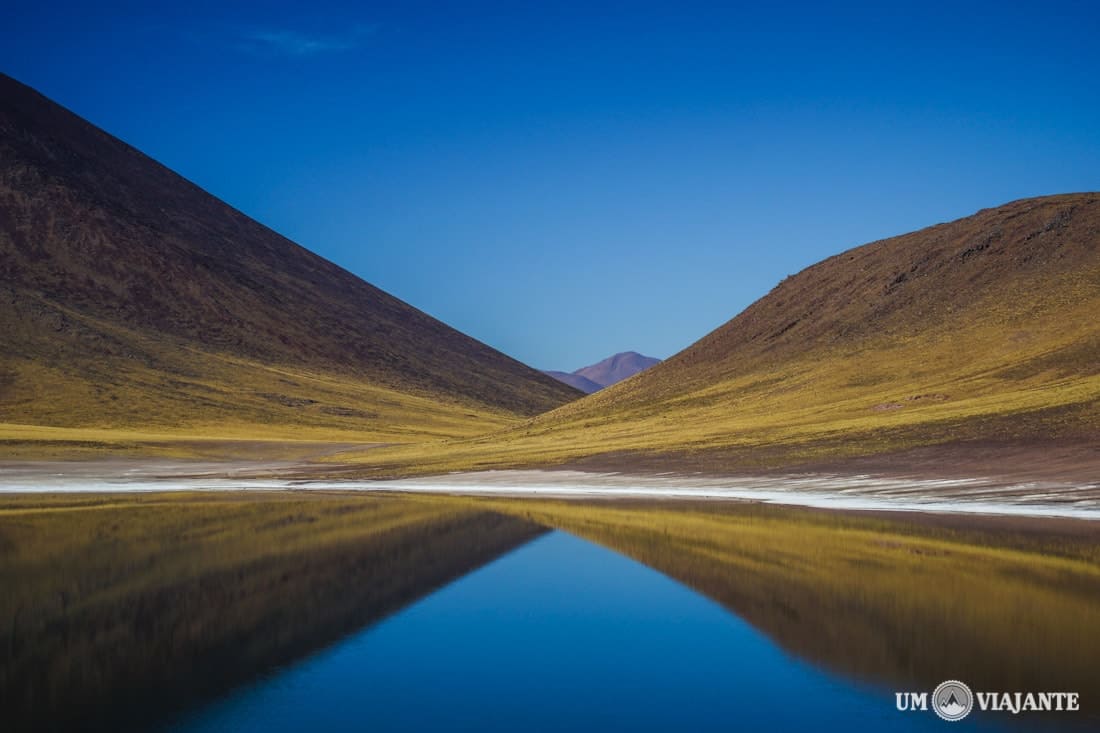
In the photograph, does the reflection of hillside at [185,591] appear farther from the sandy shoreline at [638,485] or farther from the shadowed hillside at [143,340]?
the shadowed hillside at [143,340]

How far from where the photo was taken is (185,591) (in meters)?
20.3

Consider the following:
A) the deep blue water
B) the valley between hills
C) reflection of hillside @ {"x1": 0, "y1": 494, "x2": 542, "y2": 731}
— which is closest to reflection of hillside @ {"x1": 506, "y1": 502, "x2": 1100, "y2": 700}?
the deep blue water

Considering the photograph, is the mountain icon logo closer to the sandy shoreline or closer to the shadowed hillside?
the sandy shoreline

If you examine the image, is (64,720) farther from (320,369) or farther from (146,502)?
(320,369)

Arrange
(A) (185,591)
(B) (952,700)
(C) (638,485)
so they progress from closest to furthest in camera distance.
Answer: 1. (B) (952,700)
2. (A) (185,591)
3. (C) (638,485)

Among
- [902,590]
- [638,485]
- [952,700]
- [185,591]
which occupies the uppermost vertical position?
[638,485]

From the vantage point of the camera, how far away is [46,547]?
2700cm

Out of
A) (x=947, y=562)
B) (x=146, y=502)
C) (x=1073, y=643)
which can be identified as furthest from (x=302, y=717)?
(x=146, y=502)

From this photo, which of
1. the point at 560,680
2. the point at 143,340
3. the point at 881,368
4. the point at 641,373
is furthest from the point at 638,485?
the point at 143,340

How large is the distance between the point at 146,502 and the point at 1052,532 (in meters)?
35.3

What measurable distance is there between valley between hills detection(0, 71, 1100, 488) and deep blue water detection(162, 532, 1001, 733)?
2626cm

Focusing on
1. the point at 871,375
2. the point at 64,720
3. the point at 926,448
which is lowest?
the point at 64,720

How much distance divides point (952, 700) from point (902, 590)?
7.16 m

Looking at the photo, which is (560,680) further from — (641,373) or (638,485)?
(641,373)
